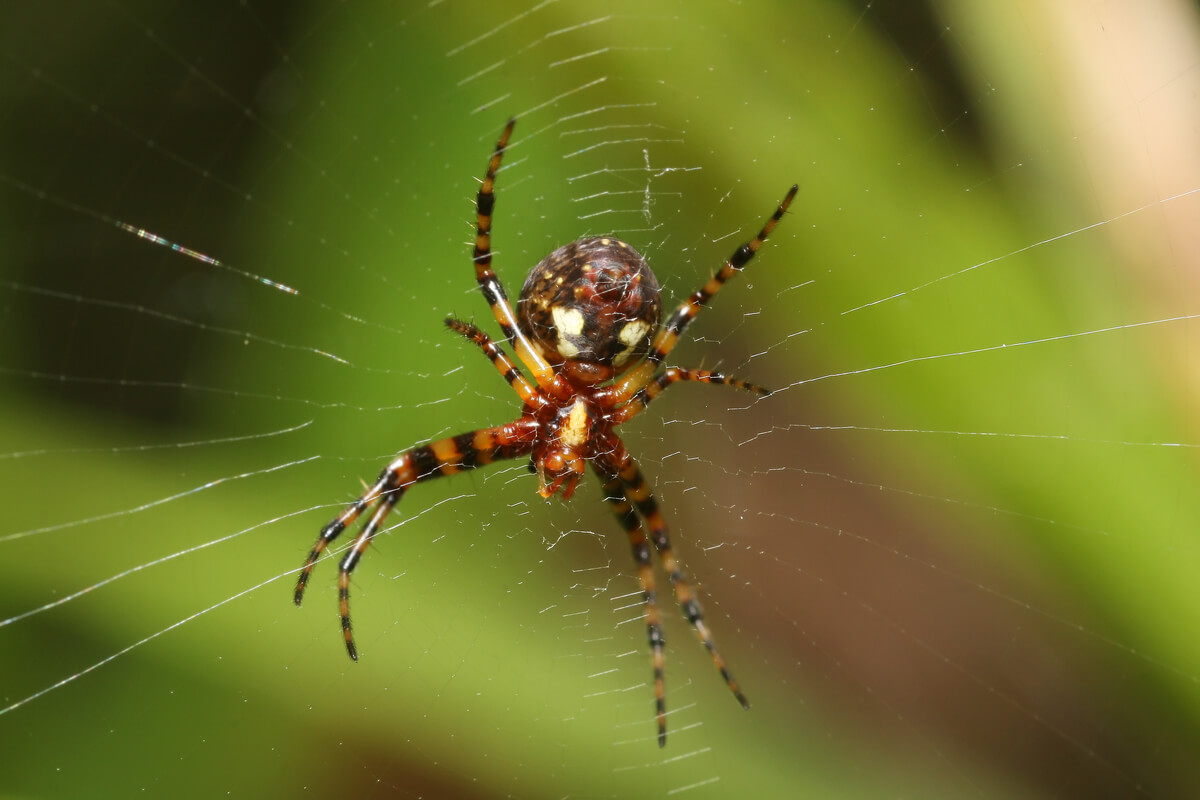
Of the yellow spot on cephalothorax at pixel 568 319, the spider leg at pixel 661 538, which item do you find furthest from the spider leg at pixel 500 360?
the spider leg at pixel 661 538

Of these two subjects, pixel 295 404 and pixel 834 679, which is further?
pixel 834 679

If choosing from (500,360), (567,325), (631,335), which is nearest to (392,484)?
(500,360)

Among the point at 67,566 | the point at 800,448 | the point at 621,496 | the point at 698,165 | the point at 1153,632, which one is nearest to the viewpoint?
the point at 1153,632

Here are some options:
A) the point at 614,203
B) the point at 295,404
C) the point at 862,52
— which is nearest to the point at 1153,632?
the point at 862,52

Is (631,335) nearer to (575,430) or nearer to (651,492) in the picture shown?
(575,430)

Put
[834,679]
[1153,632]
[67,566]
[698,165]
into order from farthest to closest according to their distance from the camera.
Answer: [834,679], [698,165], [67,566], [1153,632]

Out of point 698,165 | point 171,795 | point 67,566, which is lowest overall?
point 171,795

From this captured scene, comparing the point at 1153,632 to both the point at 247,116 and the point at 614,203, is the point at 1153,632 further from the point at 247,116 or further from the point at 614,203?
the point at 247,116
